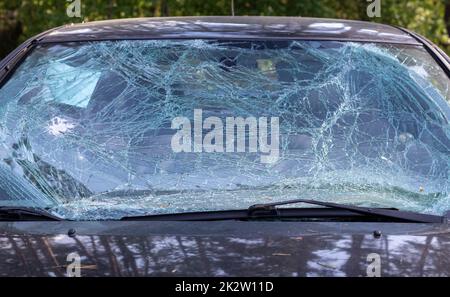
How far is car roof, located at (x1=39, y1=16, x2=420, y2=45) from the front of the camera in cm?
337

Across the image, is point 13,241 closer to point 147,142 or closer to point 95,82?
point 147,142

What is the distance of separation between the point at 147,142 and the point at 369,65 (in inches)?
36.3

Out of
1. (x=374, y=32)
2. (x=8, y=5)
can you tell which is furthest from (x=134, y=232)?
(x=8, y=5)

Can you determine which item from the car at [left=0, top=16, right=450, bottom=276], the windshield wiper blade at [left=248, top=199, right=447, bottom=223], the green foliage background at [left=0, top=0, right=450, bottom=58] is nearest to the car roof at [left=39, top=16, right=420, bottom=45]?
the car at [left=0, top=16, right=450, bottom=276]

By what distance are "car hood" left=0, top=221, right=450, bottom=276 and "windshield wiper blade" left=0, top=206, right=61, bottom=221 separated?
0.04 metres

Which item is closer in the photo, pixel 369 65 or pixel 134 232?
pixel 134 232

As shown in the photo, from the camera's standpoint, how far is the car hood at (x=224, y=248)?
2.18 metres

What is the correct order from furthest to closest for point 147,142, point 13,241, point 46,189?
point 147,142
point 46,189
point 13,241

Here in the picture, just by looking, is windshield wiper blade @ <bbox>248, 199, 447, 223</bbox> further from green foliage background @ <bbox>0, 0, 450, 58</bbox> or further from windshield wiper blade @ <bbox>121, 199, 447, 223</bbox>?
green foliage background @ <bbox>0, 0, 450, 58</bbox>

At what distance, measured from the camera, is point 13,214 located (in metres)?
2.66

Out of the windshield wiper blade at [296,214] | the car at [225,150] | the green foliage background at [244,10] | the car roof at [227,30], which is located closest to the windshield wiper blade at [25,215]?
the car at [225,150]

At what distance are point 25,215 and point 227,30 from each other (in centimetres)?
117

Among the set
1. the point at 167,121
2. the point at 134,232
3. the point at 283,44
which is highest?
the point at 283,44

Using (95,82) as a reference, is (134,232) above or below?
below
